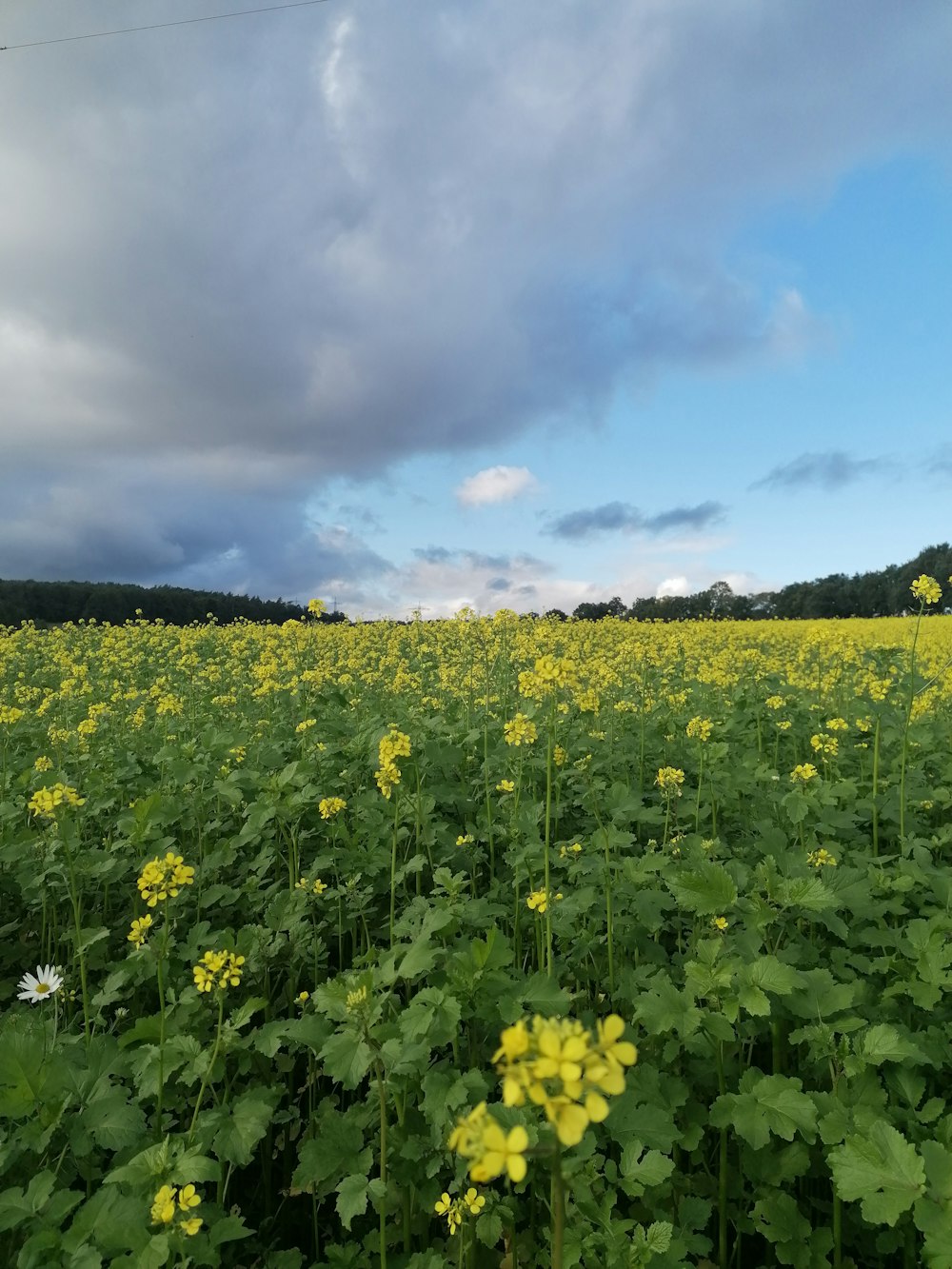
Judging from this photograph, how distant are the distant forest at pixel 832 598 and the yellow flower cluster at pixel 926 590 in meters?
35.2

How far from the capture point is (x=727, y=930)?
9.71 feet

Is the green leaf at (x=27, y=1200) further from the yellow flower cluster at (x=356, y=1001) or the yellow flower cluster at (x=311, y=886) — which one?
the yellow flower cluster at (x=311, y=886)

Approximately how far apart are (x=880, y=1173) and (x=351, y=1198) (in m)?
1.40

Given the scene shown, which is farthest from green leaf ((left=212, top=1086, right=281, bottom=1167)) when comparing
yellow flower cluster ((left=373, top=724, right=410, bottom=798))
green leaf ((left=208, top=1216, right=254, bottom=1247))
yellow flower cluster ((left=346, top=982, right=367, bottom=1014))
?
yellow flower cluster ((left=373, top=724, right=410, bottom=798))

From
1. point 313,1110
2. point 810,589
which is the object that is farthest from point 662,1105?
point 810,589

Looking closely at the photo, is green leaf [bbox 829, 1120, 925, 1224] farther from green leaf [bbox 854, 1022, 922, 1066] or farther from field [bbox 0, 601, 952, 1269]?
green leaf [bbox 854, 1022, 922, 1066]

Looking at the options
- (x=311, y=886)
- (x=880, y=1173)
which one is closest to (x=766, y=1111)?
(x=880, y=1173)

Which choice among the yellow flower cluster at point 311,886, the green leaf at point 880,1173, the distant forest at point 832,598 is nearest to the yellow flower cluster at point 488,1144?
the green leaf at point 880,1173

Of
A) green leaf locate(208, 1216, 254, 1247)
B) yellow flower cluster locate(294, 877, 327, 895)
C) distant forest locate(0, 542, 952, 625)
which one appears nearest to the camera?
green leaf locate(208, 1216, 254, 1247)

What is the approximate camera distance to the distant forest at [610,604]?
32.2 m

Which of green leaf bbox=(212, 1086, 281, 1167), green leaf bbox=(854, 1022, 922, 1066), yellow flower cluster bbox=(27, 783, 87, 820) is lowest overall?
green leaf bbox=(212, 1086, 281, 1167)

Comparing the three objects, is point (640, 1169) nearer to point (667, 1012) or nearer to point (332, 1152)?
point (667, 1012)

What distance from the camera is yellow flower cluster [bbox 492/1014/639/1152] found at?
2.55 feet

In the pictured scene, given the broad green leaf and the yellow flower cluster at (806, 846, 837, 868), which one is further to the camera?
the yellow flower cluster at (806, 846, 837, 868)
